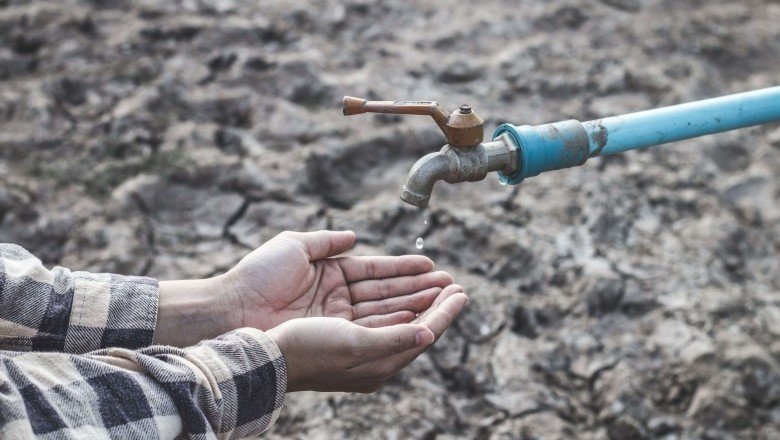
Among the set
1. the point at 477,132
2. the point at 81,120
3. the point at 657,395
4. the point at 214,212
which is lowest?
the point at 657,395

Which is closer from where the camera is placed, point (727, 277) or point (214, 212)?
point (727, 277)

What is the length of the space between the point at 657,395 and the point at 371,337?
41.7 inches

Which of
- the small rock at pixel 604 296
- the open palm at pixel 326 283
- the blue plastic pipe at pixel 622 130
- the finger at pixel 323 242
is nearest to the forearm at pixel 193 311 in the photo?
the open palm at pixel 326 283

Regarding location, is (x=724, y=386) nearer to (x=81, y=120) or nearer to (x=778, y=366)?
(x=778, y=366)

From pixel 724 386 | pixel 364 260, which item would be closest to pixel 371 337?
pixel 364 260

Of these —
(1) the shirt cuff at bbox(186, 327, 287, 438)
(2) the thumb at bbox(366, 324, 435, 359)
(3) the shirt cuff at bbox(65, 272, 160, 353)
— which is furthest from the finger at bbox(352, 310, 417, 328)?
(3) the shirt cuff at bbox(65, 272, 160, 353)

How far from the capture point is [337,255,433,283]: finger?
2186 millimetres

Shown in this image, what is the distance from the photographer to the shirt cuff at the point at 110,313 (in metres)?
1.82

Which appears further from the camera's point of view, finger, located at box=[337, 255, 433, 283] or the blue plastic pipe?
finger, located at box=[337, 255, 433, 283]

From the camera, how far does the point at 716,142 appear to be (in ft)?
10.8

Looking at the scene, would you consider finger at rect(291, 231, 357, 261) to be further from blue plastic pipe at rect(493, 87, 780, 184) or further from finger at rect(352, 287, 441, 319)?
blue plastic pipe at rect(493, 87, 780, 184)

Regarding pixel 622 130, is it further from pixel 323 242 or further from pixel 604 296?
pixel 604 296

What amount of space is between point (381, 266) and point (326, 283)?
16 cm

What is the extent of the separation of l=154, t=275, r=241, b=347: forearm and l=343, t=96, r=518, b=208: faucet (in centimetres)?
62
